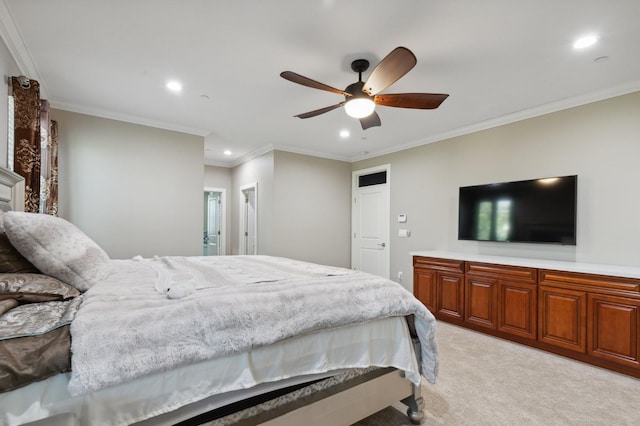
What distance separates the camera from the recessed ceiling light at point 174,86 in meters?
3.02

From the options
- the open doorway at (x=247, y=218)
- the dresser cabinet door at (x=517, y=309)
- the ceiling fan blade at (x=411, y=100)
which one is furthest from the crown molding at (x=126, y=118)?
the dresser cabinet door at (x=517, y=309)

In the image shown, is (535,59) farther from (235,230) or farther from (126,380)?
(235,230)

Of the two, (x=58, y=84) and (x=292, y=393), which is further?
(x=58, y=84)

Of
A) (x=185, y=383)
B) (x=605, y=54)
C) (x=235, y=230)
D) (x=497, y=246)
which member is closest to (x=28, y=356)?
(x=185, y=383)

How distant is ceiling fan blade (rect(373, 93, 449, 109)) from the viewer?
8.04 ft

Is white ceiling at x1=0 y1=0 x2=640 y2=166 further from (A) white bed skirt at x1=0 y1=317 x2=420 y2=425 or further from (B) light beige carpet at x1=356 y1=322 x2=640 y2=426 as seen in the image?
(B) light beige carpet at x1=356 y1=322 x2=640 y2=426

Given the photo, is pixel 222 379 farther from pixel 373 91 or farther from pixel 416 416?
pixel 373 91

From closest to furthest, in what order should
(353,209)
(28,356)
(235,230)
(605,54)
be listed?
(28,356), (605,54), (353,209), (235,230)

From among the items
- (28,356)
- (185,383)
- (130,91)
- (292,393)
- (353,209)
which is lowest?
(292,393)

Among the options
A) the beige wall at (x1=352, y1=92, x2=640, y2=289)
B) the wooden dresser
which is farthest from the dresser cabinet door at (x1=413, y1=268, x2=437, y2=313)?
the beige wall at (x1=352, y1=92, x2=640, y2=289)

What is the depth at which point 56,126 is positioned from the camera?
3486 mm

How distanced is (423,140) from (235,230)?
169 inches

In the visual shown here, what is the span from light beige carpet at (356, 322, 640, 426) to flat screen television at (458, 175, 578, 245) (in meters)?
1.27

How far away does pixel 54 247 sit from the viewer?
141 centimetres
